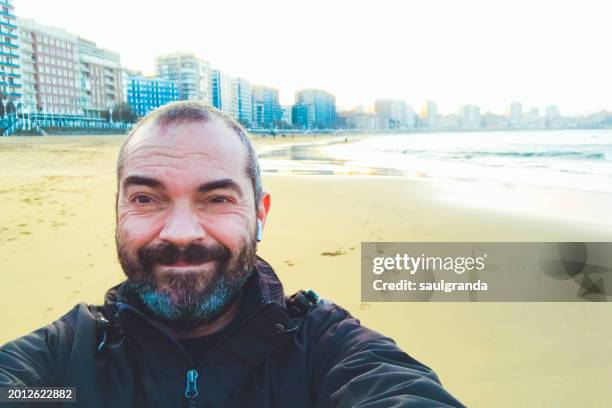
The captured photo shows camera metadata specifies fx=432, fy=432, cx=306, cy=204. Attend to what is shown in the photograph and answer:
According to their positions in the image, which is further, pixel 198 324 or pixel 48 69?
pixel 48 69

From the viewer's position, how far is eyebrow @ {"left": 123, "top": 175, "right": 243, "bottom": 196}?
1.93 metres

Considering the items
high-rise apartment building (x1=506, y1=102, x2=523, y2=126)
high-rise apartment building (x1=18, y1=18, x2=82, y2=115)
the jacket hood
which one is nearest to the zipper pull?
the jacket hood

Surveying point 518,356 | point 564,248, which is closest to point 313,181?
point 564,248

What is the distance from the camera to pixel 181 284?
72.1 inches

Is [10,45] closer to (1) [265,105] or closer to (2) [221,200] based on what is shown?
(2) [221,200]

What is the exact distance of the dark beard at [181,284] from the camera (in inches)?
72.0

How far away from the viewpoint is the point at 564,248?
6.38 metres

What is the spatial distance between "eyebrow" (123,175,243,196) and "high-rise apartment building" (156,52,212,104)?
13197 centimetres

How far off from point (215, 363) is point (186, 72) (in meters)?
139

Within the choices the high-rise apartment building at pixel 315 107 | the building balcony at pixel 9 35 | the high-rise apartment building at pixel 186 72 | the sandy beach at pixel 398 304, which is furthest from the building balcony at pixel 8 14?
the high-rise apartment building at pixel 315 107

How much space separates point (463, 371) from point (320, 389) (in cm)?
206

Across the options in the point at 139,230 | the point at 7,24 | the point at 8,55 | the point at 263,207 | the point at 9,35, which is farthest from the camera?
the point at 9,35

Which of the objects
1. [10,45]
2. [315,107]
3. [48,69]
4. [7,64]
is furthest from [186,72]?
[315,107]

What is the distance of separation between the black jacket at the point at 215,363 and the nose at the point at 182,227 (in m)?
0.33
